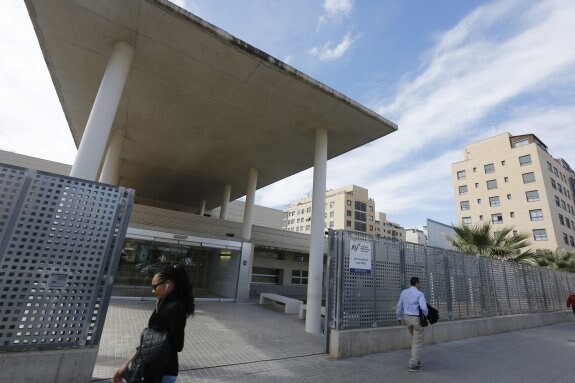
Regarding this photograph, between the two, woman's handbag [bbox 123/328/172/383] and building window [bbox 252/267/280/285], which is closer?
woman's handbag [bbox 123/328/172/383]

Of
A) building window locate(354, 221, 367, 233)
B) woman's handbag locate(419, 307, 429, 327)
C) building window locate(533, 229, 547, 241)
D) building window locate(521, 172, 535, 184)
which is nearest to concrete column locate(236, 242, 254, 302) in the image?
woman's handbag locate(419, 307, 429, 327)

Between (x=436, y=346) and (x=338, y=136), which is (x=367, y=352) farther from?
(x=338, y=136)

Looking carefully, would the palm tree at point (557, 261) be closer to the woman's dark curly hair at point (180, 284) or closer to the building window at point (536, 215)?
the building window at point (536, 215)

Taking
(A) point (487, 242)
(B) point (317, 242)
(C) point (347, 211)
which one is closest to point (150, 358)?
(B) point (317, 242)

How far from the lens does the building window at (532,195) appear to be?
120 ft

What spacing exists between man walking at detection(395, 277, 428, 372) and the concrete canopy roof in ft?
19.8

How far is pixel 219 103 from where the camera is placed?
968 centimetres

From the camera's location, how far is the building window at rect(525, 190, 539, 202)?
36.7 meters

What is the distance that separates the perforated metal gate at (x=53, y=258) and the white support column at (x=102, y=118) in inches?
119

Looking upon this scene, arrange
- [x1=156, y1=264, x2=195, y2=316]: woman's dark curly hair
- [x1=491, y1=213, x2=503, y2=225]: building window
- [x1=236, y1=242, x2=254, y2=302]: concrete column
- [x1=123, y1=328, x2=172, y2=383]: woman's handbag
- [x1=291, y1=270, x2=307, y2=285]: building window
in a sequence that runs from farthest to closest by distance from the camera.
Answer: [x1=491, y1=213, x2=503, y2=225]: building window → [x1=291, y1=270, x2=307, y2=285]: building window → [x1=236, y1=242, x2=254, y2=302]: concrete column → [x1=156, y1=264, x2=195, y2=316]: woman's dark curly hair → [x1=123, y1=328, x2=172, y2=383]: woman's handbag

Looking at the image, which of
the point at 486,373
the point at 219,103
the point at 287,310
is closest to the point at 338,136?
the point at 219,103

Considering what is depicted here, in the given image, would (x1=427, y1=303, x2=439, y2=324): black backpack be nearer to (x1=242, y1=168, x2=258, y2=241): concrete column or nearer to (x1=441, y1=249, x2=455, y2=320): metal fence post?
(x1=441, y1=249, x2=455, y2=320): metal fence post

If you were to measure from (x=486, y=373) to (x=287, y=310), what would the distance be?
7.21 metres

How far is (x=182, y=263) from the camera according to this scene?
13922 mm
